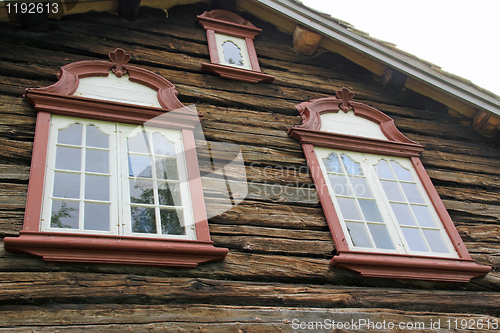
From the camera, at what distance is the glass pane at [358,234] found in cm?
364

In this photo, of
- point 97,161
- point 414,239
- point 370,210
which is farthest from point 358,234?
point 97,161

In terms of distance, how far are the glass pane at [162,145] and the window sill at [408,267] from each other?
67.8 inches

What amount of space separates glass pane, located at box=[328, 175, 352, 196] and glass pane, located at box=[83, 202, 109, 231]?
212 cm

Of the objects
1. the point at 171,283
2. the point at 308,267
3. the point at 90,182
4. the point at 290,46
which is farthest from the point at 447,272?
the point at 290,46

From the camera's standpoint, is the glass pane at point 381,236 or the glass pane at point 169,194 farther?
the glass pane at point 381,236

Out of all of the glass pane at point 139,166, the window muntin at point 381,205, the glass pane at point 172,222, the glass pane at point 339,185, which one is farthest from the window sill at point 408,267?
the glass pane at point 139,166

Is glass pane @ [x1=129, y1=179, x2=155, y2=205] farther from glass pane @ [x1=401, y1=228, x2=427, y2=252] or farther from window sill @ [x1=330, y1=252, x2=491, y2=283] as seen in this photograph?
glass pane @ [x1=401, y1=228, x2=427, y2=252]

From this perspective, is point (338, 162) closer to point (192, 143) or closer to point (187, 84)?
point (192, 143)

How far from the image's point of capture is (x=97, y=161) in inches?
135

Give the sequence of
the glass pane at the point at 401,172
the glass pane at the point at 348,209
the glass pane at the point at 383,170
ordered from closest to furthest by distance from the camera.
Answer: the glass pane at the point at 348,209
the glass pane at the point at 383,170
the glass pane at the point at 401,172

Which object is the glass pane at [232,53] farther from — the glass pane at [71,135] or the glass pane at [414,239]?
the glass pane at [414,239]

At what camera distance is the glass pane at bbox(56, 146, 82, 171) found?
332 cm

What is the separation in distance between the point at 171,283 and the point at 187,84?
239 cm

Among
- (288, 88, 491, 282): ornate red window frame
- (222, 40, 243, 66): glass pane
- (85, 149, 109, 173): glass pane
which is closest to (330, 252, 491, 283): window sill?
(288, 88, 491, 282): ornate red window frame
